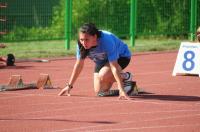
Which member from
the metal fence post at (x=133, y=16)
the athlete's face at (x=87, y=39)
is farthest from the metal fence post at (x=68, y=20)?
the athlete's face at (x=87, y=39)

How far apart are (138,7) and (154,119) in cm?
1426

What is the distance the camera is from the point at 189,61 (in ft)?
52.7

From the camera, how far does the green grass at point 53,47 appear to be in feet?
69.3

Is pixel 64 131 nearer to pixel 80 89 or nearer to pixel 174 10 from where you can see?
pixel 80 89

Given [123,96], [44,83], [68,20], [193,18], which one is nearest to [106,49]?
[123,96]

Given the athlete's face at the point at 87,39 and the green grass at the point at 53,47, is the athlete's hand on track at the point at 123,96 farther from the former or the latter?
the green grass at the point at 53,47

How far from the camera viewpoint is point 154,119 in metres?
10.3

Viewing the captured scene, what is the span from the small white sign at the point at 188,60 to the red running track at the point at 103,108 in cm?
20

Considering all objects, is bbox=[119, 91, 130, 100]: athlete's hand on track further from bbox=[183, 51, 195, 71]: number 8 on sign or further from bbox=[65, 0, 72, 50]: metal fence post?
bbox=[65, 0, 72, 50]: metal fence post

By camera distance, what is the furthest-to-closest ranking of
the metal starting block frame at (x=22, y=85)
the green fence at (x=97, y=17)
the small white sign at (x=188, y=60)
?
the green fence at (x=97, y=17), the small white sign at (x=188, y=60), the metal starting block frame at (x=22, y=85)

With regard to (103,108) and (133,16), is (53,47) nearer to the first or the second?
(133,16)

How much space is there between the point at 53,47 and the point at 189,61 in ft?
25.6

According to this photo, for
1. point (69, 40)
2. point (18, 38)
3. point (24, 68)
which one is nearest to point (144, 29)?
point (69, 40)

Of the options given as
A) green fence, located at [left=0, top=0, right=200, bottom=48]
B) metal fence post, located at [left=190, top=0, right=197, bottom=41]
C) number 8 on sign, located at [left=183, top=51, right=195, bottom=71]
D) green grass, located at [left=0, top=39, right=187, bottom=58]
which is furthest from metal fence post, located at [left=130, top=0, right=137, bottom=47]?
number 8 on sign, located at [left=183, top=51, right=195, bottom=71]
